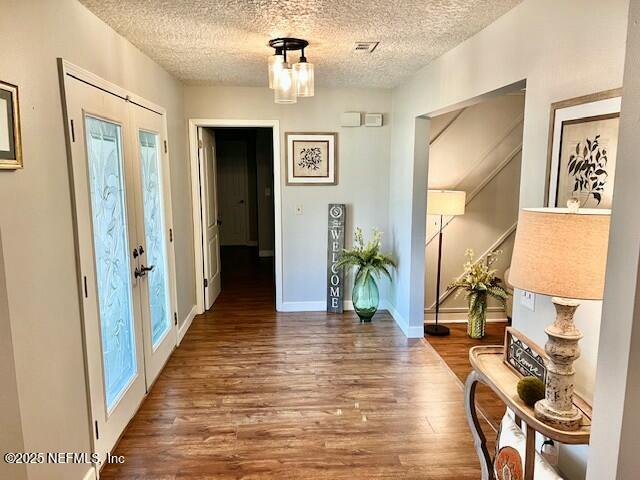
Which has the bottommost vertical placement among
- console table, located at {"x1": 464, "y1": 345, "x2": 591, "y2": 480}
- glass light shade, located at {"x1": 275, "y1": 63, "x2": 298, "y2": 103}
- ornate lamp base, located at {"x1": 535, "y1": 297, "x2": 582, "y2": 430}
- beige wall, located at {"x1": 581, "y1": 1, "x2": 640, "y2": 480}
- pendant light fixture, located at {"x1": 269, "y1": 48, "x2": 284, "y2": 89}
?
console table, located at {"x1": 464, "y1": 345, "x2": 591, "y2": 480}

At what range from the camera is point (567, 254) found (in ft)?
4.29

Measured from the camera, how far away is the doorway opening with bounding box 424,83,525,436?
14.0 ft

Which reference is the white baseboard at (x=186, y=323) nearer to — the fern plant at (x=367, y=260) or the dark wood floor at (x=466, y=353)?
the fern plant at (x=367, y=260)

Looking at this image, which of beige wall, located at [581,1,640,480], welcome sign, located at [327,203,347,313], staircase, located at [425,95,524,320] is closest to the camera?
beige wall, located at [581,1,640,480]

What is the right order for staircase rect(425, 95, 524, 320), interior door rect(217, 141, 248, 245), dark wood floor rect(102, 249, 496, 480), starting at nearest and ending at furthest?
1. dark wood floor rect(102, 249, 496, 480)
2. staircase rect(425, 95, 524, 320)
3. interior door rect(217, 141, 248, 245)

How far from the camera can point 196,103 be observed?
4.44 m

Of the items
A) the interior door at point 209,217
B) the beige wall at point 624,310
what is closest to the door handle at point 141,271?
the interior door at point 209,217

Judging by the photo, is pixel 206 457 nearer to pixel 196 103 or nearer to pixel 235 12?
pixel 235 12

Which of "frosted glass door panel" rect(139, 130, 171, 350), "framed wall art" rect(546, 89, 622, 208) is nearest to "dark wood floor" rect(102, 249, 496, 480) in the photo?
"frosted glass door panel" rect(139, 130, 171, 350)

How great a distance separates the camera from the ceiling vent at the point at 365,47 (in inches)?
114

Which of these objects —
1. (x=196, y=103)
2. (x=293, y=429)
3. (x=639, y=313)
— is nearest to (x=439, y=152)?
(x=196, y=103)

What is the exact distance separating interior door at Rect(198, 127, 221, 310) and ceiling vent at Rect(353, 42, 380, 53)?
2180mm

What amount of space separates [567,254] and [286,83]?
2.14 meters

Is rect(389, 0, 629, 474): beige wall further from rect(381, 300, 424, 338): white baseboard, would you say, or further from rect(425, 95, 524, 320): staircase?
rect(381, 300, 424, 338): white baseboard
